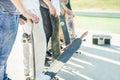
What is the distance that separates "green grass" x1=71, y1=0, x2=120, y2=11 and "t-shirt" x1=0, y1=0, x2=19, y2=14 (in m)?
8.74

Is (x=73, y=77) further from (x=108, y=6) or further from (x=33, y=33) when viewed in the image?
(x=108, y=6)

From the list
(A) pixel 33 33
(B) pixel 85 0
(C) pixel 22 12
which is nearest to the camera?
(C) pixel 22 12

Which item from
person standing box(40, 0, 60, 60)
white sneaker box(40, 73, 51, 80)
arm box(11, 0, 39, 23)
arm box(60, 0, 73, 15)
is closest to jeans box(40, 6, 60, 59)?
person standing box(40, 0, 60, 60)

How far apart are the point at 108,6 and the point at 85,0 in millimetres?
1506

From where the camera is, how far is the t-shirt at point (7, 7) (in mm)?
2295

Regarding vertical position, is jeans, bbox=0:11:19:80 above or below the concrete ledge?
below

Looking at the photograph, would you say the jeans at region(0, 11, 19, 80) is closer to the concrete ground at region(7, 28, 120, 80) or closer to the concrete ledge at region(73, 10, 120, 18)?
the concrete ground at region(7, 28, 120, 80)

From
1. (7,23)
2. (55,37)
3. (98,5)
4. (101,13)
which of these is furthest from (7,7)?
(98,5)

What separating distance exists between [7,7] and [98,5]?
9.44 meters

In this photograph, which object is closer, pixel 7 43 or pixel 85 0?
pixel 7 43

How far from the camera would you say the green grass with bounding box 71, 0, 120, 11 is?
11.1m

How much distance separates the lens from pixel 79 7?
38.9 feet

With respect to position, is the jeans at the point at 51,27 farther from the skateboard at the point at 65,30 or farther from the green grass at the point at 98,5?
the green grass at the point at 98,5

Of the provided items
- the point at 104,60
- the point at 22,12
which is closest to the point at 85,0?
the point at 104,60
